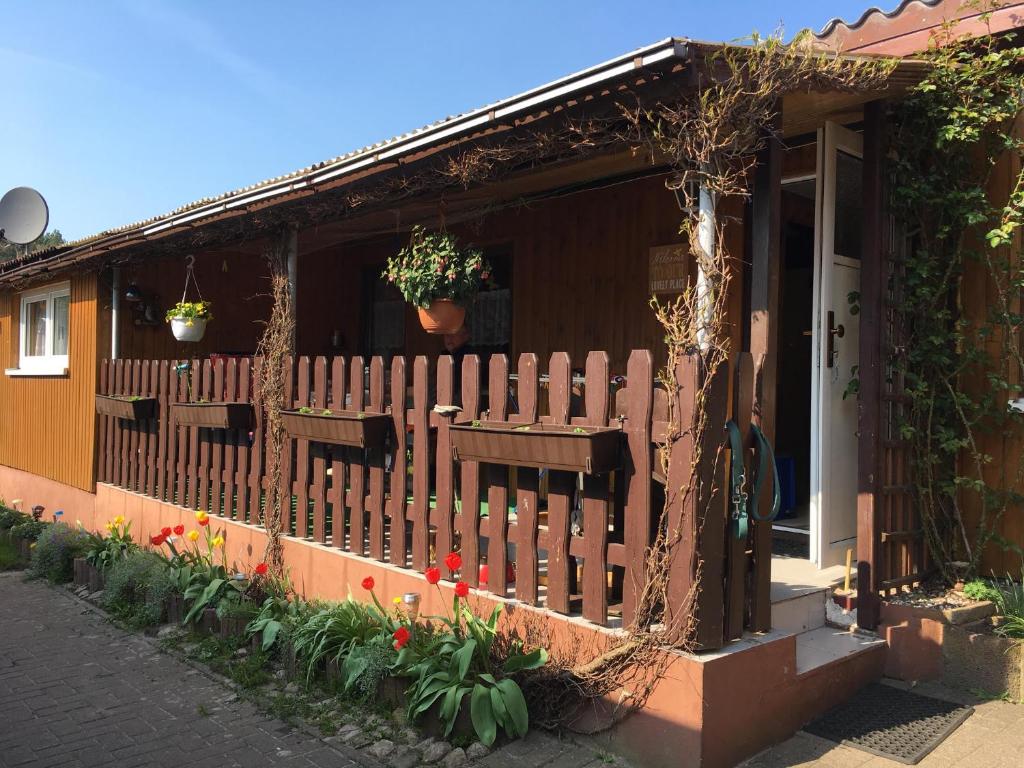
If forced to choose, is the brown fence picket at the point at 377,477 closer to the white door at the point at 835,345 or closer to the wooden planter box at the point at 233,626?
the wooden planter box at the point at 233,626

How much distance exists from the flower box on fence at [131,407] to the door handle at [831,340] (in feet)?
18.8

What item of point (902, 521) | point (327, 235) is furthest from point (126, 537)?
point (902, 521)

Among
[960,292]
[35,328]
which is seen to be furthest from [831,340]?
[35,328]

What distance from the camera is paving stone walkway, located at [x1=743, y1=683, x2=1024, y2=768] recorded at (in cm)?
302

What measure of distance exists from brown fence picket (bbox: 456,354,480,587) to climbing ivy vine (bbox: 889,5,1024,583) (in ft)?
7.64

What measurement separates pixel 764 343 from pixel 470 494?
1669mm

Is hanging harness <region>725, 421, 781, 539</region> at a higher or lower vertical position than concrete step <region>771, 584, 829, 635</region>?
higher

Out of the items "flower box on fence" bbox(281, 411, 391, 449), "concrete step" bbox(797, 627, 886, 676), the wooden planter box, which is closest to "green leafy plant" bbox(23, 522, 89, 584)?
the wooden planter box

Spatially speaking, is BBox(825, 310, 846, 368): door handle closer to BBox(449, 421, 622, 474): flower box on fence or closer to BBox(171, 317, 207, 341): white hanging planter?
BBox(449, 421, 622, 474): flower box on fence

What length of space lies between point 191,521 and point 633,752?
4.53m

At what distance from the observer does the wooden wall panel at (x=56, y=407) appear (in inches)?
318

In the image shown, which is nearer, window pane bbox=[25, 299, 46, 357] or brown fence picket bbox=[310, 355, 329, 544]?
brown fence picket bbox=[310, 355, 329, 544]

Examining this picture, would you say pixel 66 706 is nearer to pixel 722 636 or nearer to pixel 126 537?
pixel 126 537

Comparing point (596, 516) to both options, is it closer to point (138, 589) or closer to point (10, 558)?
point (138, 589)
